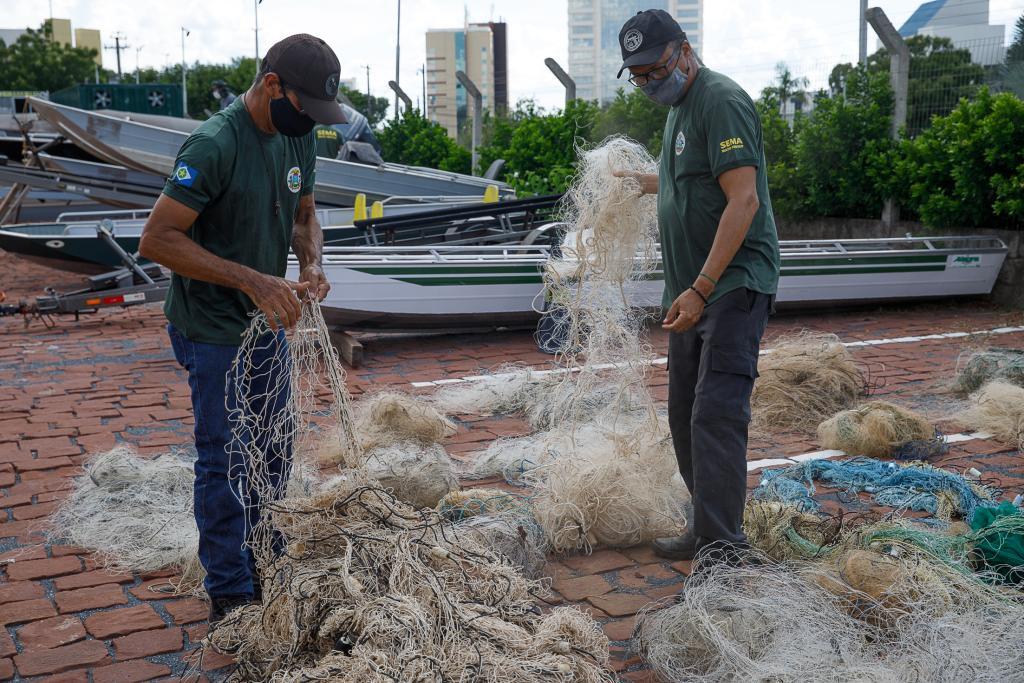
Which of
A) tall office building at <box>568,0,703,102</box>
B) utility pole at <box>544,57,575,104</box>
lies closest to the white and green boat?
utility pole at <box>544,57,575,104</box>

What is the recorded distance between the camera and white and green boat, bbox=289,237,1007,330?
941 centimetres

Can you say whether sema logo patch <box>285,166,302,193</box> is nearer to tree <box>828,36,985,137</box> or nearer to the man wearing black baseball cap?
the man wearing black baseball cap

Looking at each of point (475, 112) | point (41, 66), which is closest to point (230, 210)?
point (475, 112)

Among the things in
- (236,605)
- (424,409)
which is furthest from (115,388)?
(236,605)

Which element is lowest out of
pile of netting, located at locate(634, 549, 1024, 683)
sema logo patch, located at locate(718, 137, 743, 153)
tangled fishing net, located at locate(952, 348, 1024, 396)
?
pile of netting, located at locate(634, 549, 1024, 683)

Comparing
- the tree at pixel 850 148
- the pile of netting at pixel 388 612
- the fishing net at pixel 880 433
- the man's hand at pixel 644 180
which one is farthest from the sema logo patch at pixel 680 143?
the tree at pixel 850 148

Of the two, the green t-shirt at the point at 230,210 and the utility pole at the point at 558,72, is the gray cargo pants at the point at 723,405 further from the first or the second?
the utility pole at the point at 558,72

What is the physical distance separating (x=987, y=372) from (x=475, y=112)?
1652 cm

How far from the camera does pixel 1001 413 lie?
20.2 ft

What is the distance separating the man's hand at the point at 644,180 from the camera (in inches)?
179

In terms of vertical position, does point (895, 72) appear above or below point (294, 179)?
above

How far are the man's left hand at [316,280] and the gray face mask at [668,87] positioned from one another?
4.95 feet

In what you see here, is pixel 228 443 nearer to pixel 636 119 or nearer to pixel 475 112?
pixel 636 119

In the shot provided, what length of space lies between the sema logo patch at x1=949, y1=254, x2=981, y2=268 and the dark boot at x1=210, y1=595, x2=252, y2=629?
32.8ft
